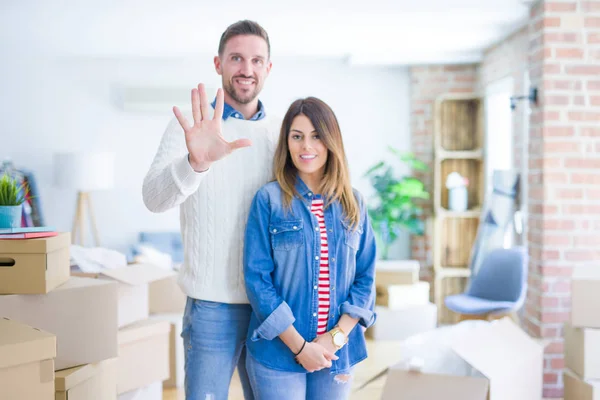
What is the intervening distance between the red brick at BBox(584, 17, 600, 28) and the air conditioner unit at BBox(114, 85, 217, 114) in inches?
133

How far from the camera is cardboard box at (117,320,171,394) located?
2.89 meters

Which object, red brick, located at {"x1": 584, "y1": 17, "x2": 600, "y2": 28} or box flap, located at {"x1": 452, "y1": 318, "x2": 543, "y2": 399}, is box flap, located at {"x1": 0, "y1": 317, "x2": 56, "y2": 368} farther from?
red brick, located at {"x1": 584, "y1": 17, "x2": 600, "y2": 28}

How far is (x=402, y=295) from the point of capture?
536 centimetres

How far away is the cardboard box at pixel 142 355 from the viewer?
2.89m

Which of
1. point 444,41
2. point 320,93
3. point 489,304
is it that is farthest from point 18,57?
point 489,304

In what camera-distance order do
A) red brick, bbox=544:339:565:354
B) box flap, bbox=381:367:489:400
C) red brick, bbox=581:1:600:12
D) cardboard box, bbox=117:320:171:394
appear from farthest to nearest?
red brick, bbox=544:339:565:354
red brick, bbox=581:1:600:12
cardboard box, bbox=117:320:171:394
box flap, bbox=381:367:489:400

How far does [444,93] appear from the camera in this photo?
6.16 meters

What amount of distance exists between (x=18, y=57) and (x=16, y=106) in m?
0.45

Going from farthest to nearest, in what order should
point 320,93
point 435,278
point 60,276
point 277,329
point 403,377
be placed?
point 320,93 → point 435,278 → point 403,377 → point 60,276 → point 277,329

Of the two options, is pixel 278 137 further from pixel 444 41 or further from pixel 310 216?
pixel 444 41

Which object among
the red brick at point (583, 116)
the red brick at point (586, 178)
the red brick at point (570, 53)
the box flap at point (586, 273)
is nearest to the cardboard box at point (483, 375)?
the box flap at point (586, 273)

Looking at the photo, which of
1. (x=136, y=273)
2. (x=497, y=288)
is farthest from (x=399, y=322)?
(x=136, y=273)

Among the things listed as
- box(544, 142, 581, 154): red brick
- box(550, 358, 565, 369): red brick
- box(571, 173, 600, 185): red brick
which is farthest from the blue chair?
box(544, 142, 581, 154): red brick

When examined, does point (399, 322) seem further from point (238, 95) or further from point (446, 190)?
point (238, 95)
